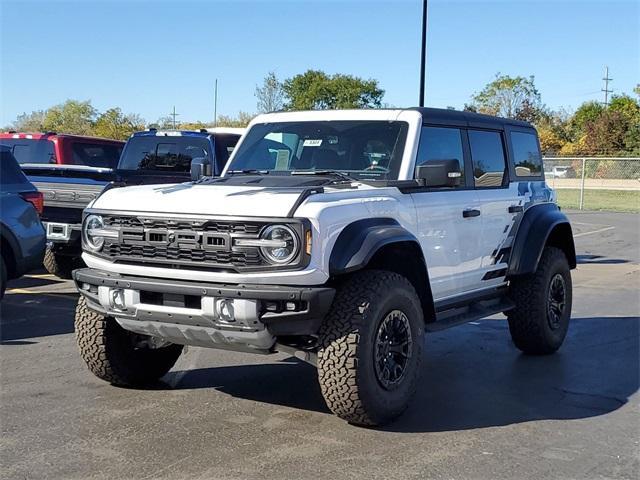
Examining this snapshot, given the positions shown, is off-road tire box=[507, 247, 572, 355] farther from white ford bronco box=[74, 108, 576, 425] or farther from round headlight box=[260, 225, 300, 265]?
round headlight box=[260, 225, 300, 265]

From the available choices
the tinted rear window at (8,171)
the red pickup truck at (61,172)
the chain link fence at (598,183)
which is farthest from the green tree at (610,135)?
the tinted rear window at (8,171)

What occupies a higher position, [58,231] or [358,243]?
[358,243]

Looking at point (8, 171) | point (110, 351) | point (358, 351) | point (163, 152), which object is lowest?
point (110, 351)

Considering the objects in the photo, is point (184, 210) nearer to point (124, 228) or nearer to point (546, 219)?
point (124, 228)

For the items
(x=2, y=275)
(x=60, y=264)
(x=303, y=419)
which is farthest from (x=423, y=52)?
(x=303, y=419)

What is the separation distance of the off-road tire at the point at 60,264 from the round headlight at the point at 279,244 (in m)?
6.73

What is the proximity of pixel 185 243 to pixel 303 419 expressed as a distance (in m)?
1.37

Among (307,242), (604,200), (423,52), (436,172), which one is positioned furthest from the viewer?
(604,200)

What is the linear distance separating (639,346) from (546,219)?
166cm

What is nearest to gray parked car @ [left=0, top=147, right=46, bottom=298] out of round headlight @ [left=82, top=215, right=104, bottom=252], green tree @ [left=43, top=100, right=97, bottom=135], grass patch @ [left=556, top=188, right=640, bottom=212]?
round headlight @ [left=82, top=215, right=104, bottom=252]

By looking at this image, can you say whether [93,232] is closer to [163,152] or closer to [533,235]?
[533,235]

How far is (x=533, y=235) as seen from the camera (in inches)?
264

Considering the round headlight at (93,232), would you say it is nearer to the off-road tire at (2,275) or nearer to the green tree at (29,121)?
the off-road tire at (2,275)

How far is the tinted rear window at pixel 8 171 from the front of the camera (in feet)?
26.8
